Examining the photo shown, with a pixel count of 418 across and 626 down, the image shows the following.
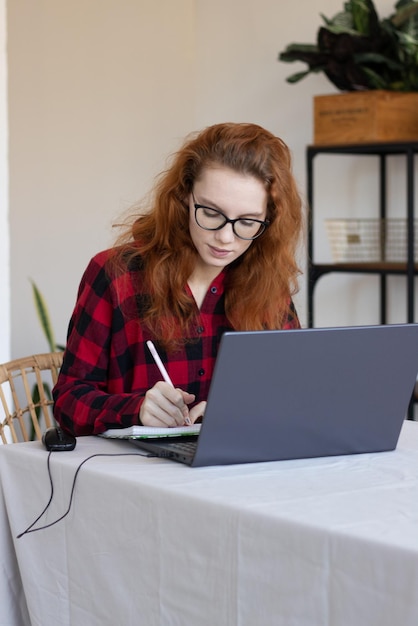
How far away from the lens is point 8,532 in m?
1.55

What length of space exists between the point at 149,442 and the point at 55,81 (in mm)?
2563

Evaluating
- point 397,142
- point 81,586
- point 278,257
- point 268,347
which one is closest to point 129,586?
point 81,586

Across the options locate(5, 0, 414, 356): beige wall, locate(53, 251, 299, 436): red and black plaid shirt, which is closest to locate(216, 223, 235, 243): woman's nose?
locate(53, 251, 299, 436): red and black plaid shirt

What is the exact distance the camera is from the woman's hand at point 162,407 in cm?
160

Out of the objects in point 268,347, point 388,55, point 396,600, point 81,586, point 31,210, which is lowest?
point 81,586

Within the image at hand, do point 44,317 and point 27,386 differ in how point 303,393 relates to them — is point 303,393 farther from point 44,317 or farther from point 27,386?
point 44,317

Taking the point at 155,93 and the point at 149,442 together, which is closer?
the point at 149,442

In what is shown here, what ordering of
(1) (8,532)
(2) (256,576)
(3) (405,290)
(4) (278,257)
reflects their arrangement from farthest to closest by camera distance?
1. (3) (405,290)
2. (4) (278,257)
3. (1) (8,532)
4. (2) (256,576)

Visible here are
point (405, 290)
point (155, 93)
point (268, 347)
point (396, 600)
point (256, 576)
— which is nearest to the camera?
point (396, 600)

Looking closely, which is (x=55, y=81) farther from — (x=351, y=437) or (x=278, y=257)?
(x=351, y=437)

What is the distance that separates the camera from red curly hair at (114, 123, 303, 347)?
1.86m

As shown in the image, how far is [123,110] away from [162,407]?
2.64 meters

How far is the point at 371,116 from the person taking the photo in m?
3.20

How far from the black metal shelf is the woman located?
1.27 m
